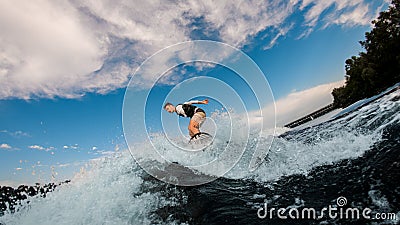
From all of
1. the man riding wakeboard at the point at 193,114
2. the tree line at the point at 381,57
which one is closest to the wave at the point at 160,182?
the man riding wakeboard at the point at 193,114

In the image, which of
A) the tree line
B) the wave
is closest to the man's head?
the wave

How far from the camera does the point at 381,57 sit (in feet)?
71.9

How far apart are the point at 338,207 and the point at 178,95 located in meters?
5.24

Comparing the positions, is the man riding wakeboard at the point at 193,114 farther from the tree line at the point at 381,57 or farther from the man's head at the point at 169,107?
the tree line at the point at 381,57

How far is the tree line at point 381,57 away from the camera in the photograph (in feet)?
69.1

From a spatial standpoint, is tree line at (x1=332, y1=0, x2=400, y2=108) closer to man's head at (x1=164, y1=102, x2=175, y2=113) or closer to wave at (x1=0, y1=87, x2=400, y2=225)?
wave at (x1=0, y1=87, x2=400, y2=225)

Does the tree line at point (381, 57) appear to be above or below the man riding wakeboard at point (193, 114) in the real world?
above

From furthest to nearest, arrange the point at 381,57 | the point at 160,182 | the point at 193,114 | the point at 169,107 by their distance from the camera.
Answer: the point at 381,57 → the point at 193,114 → the point at 169,107 → the point at 160,182

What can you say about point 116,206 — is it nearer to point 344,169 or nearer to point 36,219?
point 36,219

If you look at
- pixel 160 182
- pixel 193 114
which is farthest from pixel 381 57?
pixel 160 182

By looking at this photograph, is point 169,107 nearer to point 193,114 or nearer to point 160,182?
point 193,114

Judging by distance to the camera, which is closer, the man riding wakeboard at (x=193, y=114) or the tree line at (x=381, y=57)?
the man riding wakeboard at (x=193, y=114)

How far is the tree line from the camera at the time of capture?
21062 millimetres

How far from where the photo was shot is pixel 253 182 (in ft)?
20.6
